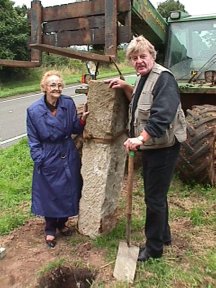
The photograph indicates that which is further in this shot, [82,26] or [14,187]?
[14,187]

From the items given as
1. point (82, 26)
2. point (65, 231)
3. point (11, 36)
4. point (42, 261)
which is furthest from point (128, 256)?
point (11, 36)

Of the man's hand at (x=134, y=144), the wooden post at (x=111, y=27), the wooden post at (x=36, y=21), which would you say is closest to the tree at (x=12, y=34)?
the wooden post at (x=36, y=21)

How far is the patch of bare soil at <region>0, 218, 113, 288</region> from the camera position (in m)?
3.12

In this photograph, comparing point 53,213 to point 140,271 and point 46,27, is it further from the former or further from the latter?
point 46,27

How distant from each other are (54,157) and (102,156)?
1.34ft

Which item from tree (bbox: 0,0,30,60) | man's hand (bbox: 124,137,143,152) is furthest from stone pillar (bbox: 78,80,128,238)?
tree (bbox: 0,0,30,60)

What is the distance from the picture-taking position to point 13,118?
1111cm

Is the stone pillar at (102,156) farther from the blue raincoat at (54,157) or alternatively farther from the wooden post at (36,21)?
the wooden post at (36,21)

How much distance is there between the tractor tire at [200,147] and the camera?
436cm

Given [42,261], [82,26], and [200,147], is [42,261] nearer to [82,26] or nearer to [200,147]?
[200,147]

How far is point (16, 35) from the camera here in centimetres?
2152

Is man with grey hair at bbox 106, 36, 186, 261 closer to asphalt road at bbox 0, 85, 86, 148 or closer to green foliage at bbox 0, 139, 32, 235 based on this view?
green foliage at bbox 0, 139, 32, 235

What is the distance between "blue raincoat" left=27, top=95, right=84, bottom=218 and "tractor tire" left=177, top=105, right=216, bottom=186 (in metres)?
1.32

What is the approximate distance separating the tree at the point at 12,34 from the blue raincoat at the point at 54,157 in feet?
58.4
